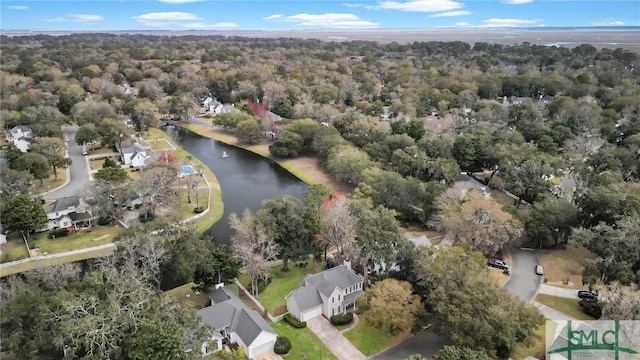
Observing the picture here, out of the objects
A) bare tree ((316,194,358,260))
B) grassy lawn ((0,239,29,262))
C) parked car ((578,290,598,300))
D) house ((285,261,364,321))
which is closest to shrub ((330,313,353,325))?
house ((285,261,364,321))

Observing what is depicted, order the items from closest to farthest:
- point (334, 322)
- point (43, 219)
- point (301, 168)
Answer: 1. point (334, 322)
2. point (43, 219)
3. point (301, 168)

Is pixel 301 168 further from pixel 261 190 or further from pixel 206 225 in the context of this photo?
pixel 206 225

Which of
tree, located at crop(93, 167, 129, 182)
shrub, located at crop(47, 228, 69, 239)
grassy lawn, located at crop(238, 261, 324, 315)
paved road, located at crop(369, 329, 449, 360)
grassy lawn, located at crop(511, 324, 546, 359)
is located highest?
tree, located at crop(93, 167, 129, 182)

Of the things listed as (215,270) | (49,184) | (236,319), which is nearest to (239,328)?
(236,319)

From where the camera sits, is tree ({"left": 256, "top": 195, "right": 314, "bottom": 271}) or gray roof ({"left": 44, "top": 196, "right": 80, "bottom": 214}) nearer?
tree ({"left": 256, "top": 195, "right": 314, "bottom": 271})

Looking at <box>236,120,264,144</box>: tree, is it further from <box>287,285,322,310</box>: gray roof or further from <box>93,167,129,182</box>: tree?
<box>287,285,322,310</box>: gray roof

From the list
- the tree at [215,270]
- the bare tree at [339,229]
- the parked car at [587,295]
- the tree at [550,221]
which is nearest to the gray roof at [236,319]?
the tree at [215,270]

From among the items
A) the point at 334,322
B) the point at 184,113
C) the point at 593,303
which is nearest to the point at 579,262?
the point at 593,303
